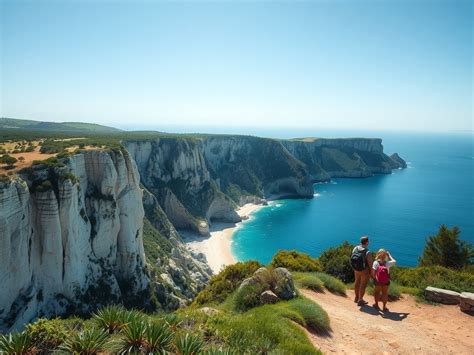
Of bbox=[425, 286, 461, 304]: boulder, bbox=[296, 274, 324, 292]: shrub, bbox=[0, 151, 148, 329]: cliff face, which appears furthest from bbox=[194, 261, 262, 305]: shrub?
bbox=[0, 151, 148, 329]: cliff face

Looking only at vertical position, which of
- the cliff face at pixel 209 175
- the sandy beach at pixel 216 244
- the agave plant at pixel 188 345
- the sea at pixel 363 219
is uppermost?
the agave plant at pixel 188 345

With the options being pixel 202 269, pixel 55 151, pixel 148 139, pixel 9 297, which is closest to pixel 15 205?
pixel 9 297

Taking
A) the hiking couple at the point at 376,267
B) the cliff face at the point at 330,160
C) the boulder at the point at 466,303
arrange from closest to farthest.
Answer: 1. the hiking couple at the point at 376,267
2. the boulder at the point at 466,303
3. the cliff face at the point at 330,160

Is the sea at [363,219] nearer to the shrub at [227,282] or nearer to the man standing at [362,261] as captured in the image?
the shrub at [227,282]

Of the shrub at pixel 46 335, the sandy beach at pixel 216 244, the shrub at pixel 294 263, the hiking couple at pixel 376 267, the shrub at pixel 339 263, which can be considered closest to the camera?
the shrub at pixel 46 335

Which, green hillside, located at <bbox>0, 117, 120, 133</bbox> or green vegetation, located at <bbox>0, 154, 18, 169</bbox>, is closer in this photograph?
green vegetation, located at <bbox>0, 154, 18, 169</bbox>

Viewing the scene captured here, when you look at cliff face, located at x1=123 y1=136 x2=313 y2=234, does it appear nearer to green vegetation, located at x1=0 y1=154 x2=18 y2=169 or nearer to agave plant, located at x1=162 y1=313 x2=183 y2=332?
green vegetation, located at x1=0 y1=154 x2=18 y2=169

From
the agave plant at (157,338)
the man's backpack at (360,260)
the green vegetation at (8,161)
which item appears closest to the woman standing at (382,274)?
the man's backpack at (360,260)

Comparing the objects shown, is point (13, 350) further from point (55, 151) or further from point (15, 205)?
point (55, 151)
